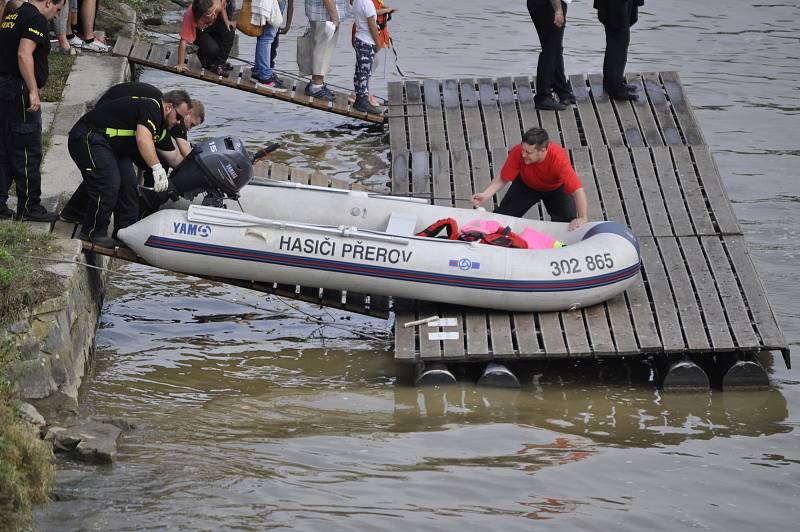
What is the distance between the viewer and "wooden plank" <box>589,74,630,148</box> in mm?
10359

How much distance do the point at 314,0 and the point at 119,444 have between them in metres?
6.70

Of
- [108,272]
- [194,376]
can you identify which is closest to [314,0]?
[108,272]

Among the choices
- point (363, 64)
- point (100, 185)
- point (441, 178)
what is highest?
point (363, 64)

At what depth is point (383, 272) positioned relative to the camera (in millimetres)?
7832

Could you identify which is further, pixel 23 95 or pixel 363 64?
pixel 363 64

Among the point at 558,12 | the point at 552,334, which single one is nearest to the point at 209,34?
the point at 558,12

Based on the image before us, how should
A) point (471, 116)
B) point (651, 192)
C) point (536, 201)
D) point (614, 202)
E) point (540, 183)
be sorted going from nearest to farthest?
point (540, 183), point (536, 201), point (614, 202), point (651, 192), point (471, 116)

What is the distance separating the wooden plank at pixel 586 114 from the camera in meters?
10.4

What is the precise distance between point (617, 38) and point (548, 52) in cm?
68

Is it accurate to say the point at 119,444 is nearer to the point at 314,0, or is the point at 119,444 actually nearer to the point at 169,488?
the point at 169,488

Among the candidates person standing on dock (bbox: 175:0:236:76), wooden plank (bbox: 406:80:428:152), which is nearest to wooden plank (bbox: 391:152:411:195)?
wooden plank (bbox: 406:80:428:152)

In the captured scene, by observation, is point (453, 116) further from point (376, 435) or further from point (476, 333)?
point (376, 435)

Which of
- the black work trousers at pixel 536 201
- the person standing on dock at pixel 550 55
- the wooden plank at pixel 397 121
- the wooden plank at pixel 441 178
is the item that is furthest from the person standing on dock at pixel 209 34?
the black work trousers at pixel 536 201

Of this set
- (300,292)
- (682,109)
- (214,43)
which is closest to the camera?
(300,292)
